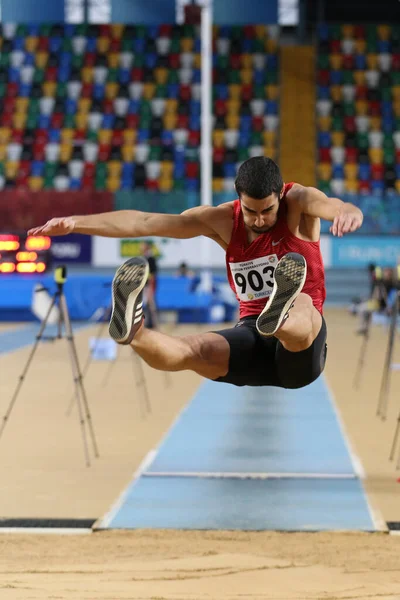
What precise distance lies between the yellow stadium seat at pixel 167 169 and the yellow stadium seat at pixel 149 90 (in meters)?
2.95

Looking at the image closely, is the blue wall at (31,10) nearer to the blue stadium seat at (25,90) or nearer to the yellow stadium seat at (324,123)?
the blue stadium seat at (25,90)

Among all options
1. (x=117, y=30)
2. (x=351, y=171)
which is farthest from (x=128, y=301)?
(x=117, y=30)

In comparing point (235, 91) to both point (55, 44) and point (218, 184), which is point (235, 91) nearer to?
point (218, 184)

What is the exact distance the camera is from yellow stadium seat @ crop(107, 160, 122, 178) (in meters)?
27.2

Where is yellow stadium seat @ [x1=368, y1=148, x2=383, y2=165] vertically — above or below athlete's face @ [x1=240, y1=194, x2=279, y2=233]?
below

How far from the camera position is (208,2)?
104ft

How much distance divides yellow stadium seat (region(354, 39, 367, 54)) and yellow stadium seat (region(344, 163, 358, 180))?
449 cm

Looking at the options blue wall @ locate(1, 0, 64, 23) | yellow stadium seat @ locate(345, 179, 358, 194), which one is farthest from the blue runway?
blue wall @ locate(1, 0, 64, 23)

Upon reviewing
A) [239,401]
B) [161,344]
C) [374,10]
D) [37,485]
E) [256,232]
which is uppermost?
[374,10]

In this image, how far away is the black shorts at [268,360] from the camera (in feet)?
16.3

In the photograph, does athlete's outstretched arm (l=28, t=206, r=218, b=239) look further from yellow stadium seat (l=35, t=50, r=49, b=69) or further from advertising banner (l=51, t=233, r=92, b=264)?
yellow stadium seat (l=35, t=50, r=49, b=69)

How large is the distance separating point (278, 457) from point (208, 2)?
26869mm

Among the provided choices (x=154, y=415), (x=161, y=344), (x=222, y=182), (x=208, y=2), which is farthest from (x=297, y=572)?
(x=208, y=2)

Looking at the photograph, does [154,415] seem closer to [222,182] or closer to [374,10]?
[222,182]
